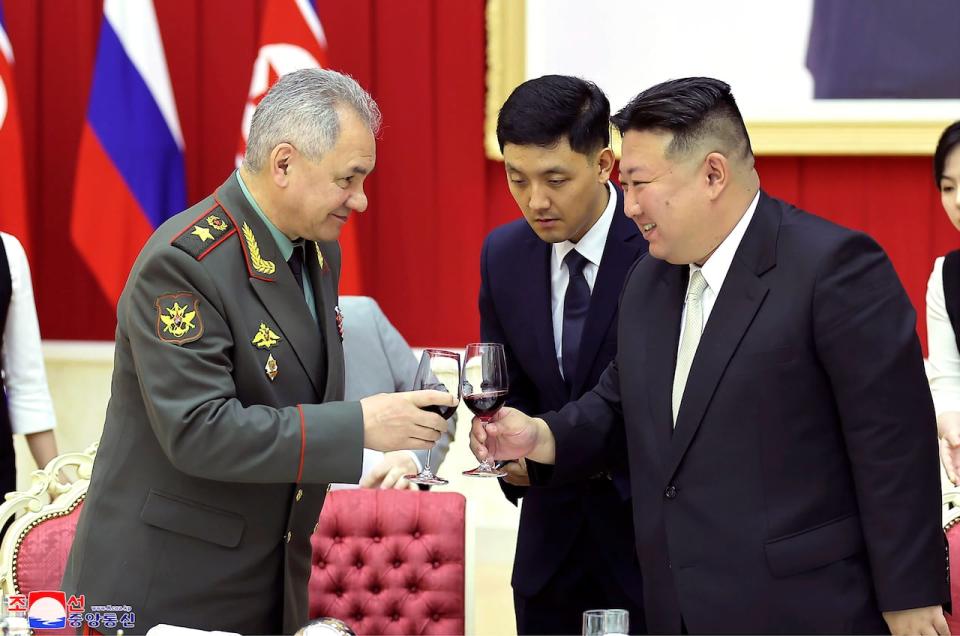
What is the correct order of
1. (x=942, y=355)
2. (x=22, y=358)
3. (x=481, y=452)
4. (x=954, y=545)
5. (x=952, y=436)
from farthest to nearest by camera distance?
1. (x=22, y=358)
2. (x=942, y=355)
3. (x=952, y=436)
4. (x=954, y=545)
5. (x=481, y=452)

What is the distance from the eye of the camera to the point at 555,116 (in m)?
2.75

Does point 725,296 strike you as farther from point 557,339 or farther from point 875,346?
point 557,339

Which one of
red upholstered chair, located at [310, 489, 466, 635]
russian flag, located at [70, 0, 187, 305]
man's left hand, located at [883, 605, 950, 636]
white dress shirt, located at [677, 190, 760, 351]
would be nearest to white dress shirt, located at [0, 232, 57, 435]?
russian flag, located at [70, 0, 187, 305]

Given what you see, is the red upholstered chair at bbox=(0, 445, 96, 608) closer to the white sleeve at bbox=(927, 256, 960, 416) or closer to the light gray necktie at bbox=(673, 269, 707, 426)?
the light gray necktie at bbox=(673, 269, 707, 426)

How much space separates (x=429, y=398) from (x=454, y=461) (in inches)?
A: 111

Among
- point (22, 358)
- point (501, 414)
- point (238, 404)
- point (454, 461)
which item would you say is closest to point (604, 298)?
point (501, 414)

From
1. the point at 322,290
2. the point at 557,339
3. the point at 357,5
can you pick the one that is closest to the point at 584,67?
the point at 357,5

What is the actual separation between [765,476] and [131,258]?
353 cm

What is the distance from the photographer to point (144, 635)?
2.18 m

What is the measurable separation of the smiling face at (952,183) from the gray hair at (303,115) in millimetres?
1702

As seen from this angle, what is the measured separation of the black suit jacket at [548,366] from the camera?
8.96ft

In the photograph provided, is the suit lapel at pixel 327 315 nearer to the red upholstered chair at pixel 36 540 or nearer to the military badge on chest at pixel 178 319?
the military badge on chest at pixel 178 319

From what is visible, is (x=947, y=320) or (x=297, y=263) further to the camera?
(x=947, y=320)

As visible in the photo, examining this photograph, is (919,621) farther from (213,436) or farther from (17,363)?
(17,363)
